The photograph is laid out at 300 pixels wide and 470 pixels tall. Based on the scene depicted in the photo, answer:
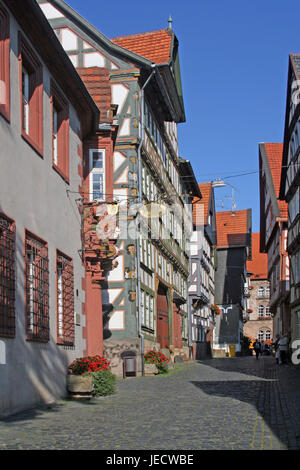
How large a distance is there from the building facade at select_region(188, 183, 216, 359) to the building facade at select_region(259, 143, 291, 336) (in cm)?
431

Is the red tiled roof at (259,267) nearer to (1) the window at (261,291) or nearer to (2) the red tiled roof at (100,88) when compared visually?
(1) the window at (261,291)

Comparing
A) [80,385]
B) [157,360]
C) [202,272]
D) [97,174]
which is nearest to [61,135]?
[80,385]

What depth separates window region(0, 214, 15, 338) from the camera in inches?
394

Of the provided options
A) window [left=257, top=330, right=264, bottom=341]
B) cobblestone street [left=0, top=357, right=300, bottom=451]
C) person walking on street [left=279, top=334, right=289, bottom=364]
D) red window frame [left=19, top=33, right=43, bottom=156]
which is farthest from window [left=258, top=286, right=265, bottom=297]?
red window frame [left=19, top=33, right=43, bottom=156]

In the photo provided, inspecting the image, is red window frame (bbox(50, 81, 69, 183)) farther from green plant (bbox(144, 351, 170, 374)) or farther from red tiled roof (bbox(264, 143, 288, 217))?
red tiled roof (bbox(264, 143, 288, 217))

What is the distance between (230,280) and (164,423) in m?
57.6

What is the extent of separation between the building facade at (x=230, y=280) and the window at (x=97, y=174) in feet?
139

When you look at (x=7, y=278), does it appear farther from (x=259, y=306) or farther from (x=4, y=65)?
(x=259, y=306)

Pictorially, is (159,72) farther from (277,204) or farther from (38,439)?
(38,439)

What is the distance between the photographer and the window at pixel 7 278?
10016 mm

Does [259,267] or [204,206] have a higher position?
[204,206]

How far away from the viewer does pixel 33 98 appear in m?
12.5

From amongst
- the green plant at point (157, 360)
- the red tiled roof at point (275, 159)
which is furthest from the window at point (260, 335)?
the green plant at point (157, 360)
